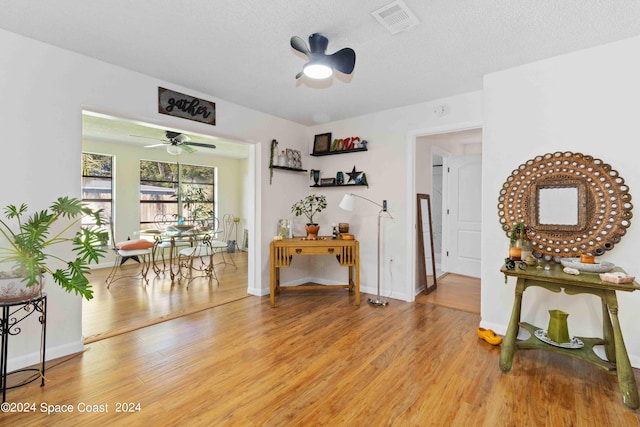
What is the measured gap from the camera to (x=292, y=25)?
2.12 meters

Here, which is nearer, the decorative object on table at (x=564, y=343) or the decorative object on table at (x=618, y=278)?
the decorative object on table at (x=618, y=278)

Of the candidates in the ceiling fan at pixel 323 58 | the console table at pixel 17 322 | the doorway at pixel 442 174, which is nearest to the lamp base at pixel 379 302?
the doorway at pixel 442 174

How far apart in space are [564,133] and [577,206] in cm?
62

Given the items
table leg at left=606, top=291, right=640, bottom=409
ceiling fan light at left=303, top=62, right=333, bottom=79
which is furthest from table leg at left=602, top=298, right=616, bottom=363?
ceiling fan light at left=303, top=62, right=333, bottom=79

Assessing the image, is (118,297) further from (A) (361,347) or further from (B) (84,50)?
(A) (361,347)

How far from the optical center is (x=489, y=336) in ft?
8.82

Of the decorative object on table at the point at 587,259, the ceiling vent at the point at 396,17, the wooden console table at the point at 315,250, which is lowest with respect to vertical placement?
the wooden console table at the point at 315,250

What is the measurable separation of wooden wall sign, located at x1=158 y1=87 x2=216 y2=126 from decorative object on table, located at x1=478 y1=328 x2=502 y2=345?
348cm

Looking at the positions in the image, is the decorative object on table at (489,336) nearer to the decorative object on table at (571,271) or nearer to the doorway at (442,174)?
the decorative object on table at (571,271)

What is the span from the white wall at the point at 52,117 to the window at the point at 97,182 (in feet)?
12.8

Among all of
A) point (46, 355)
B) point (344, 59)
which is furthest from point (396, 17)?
point (46, 355)

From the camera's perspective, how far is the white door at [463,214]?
5.00 m

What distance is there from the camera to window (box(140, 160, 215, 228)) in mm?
6676

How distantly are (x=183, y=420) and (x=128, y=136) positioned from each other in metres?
5.32
